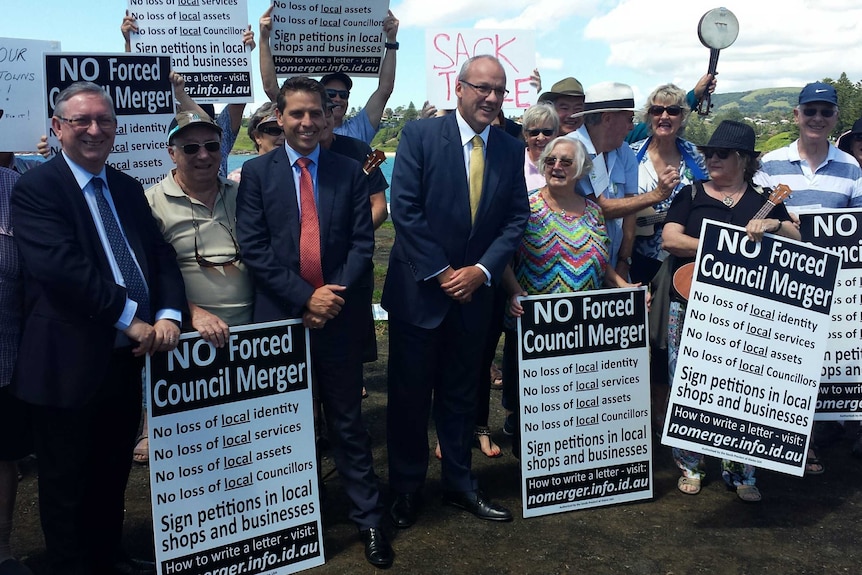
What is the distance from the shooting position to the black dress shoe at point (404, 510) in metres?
4.48

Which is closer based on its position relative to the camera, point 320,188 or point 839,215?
point 320,188

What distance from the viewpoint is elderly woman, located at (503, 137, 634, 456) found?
461cm

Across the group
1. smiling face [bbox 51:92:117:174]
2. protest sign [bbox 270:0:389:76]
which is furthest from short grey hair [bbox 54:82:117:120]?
protest sign [bbox 270:0:389:76]

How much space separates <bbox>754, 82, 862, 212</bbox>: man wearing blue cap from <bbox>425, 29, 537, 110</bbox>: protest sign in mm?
2307

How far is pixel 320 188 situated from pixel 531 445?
197 centimetres

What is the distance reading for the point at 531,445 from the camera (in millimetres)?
4578

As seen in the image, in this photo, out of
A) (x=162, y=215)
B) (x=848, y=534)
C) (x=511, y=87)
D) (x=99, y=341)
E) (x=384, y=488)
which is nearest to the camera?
(x=99, y=341)

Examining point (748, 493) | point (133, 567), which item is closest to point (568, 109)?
point (748, 493)

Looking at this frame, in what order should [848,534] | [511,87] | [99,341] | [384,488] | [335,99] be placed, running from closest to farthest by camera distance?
[99,341]
[848,534]
[384,488]
[335,99]
[511,87]

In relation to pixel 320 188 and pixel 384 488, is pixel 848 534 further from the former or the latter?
pixel 320 188

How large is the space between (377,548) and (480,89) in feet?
8.39

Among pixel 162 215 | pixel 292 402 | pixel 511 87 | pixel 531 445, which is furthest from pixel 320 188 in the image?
pixel 511 87

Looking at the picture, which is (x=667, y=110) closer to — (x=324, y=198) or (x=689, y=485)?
(x=689, y=485)

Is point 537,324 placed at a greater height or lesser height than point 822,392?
greater
